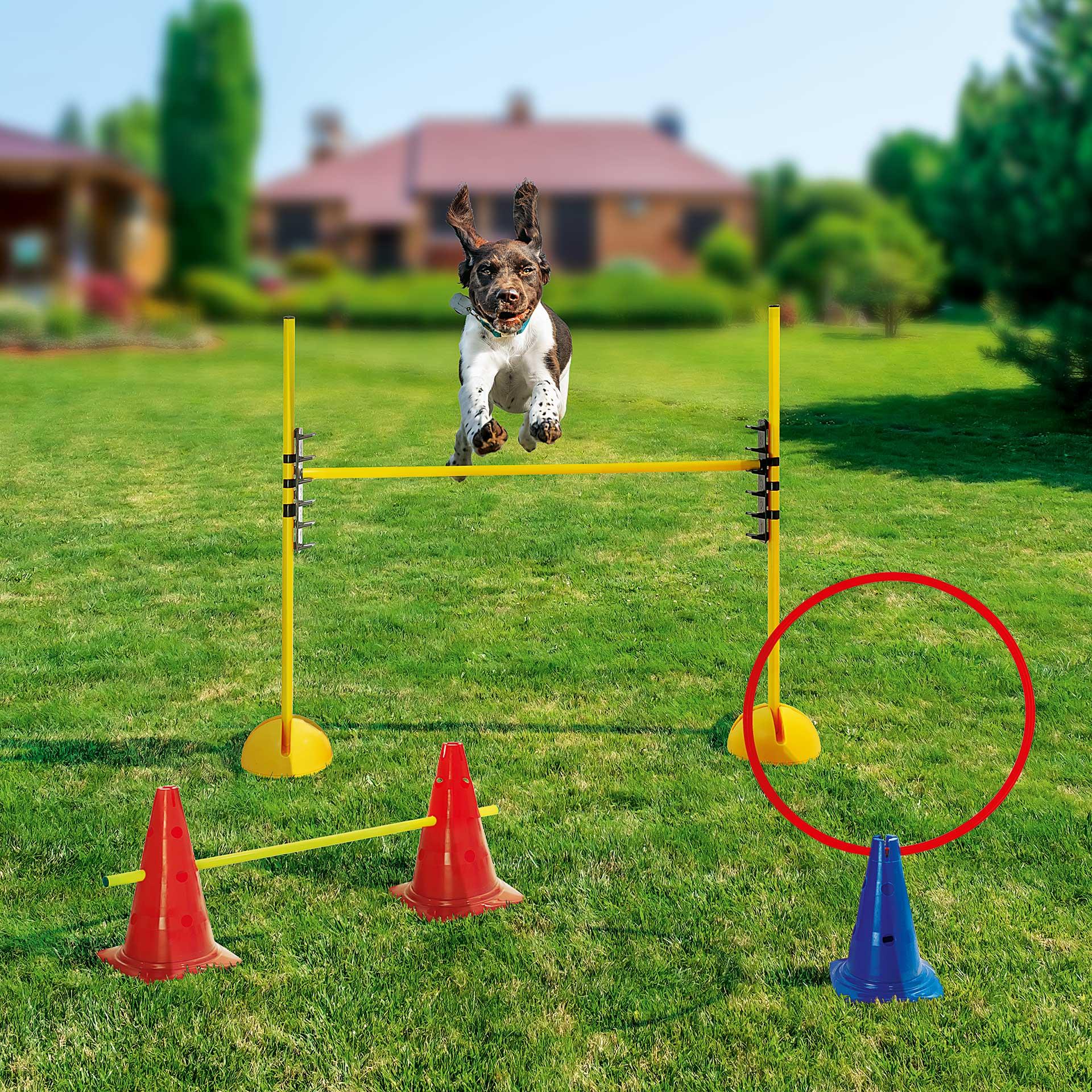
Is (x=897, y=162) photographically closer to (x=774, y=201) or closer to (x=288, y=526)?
(x=774, y=201)

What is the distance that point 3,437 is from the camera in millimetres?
16938

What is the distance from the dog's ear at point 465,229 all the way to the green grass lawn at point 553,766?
2.47 meters

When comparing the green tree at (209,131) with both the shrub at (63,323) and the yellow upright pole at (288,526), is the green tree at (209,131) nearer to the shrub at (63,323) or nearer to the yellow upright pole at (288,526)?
the shrub at (63,323)

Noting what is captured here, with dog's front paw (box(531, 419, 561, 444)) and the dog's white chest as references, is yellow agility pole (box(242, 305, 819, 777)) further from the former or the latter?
dog's front paw (box(531, 419, 561, 444))

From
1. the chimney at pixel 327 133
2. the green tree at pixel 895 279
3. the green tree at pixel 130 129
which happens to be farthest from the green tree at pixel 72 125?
the green tree at pixel 895 279

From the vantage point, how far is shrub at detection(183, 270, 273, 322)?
3034 centimetres

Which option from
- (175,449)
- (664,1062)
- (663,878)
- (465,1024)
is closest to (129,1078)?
(465,1024)

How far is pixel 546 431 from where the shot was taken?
5645 mm

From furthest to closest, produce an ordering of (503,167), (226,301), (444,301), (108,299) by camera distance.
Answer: (503,167) → (226,301) → (444,301) → (108,299)

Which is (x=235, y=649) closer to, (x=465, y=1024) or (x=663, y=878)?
(x=663, y=878)

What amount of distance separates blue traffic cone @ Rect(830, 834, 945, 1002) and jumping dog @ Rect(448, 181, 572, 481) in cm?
211

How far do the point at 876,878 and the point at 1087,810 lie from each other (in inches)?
81.6

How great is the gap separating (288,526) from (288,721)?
0.98 meters

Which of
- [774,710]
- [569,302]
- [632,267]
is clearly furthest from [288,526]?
[632,267]
